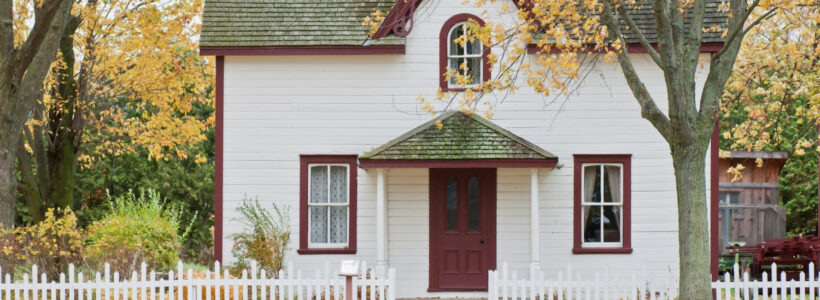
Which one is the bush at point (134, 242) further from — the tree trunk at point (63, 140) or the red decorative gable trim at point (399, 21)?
the tree trunk at point (63, 140)

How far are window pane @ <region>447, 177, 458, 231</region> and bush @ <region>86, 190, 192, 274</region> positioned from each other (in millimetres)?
4985

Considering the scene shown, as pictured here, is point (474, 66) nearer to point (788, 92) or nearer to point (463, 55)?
point (463, 55)

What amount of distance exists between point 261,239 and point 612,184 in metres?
6.31

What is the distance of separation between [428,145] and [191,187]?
2057cm

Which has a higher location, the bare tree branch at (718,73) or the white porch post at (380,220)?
Result: the bare tree branch at (718,73)

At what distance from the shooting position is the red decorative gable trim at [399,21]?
1617 cm

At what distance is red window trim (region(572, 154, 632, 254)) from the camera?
1631 cm

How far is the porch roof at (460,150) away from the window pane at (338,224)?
1.49 metres

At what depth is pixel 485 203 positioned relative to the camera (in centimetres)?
1642

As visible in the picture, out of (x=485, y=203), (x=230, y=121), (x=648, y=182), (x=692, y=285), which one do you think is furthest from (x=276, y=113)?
(x=692, y=285)

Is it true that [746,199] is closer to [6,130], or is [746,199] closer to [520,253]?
[520,253]

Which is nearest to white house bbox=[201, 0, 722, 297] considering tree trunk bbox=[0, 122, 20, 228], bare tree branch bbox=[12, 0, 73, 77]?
bare tree branch bbox=[12, 0, 73, 77]

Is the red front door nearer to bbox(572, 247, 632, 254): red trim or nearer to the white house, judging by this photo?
the white house

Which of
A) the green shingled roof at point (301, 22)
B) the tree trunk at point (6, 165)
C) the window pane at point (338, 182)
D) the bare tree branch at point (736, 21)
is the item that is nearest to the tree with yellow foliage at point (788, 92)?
the bare tree branch at point (736, 21)
